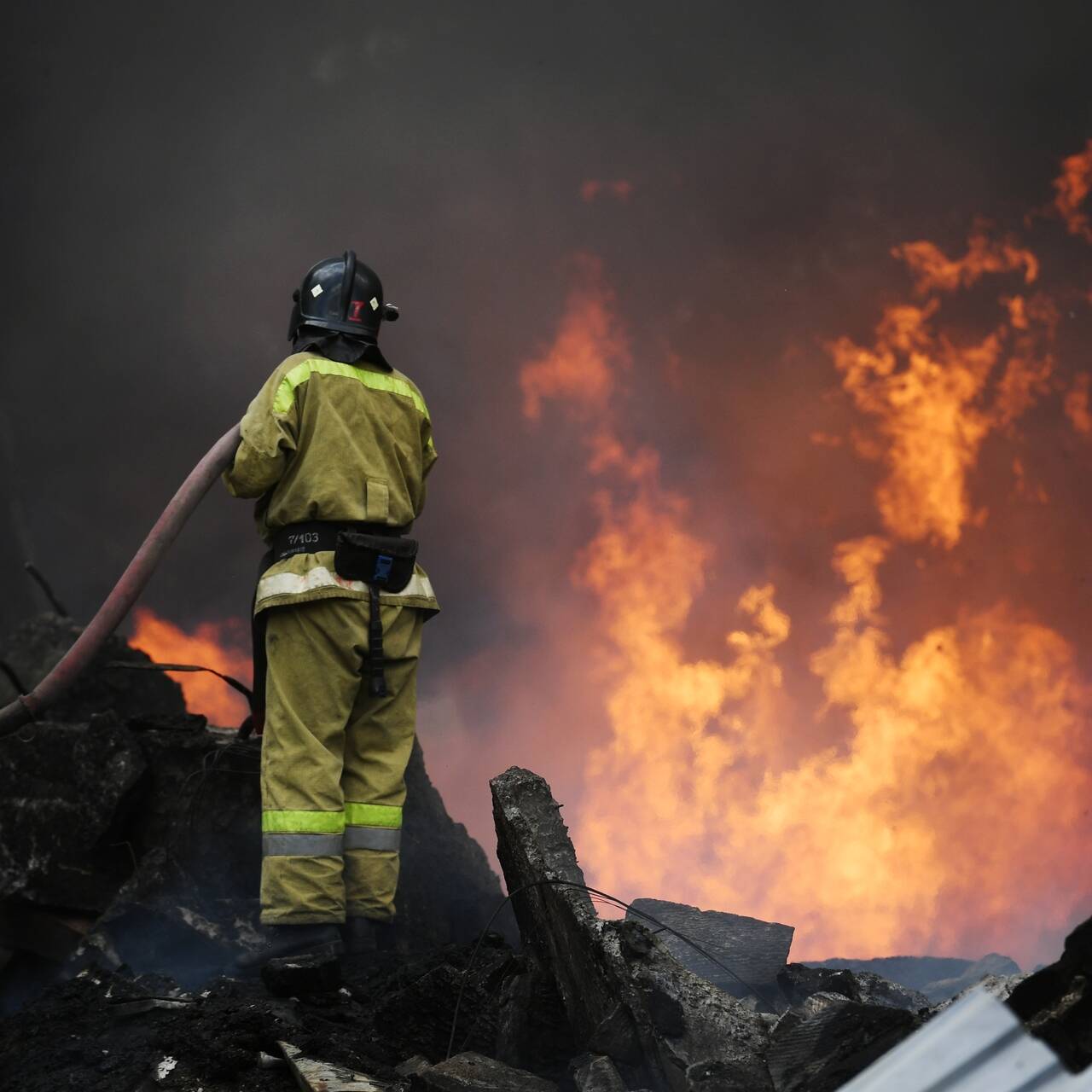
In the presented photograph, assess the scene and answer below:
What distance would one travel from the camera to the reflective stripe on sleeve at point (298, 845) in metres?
4.04

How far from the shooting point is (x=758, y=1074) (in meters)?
2.54

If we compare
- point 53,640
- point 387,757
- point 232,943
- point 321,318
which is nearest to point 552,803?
point 387,757

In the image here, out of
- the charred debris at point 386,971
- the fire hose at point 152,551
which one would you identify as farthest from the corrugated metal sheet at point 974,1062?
the fire hose at point 152,551

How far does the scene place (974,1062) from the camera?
50.0 inches

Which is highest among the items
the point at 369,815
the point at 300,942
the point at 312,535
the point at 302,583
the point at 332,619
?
the point at 312,535

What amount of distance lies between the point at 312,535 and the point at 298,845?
4.10 feet

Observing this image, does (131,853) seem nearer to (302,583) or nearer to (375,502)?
(302,583)

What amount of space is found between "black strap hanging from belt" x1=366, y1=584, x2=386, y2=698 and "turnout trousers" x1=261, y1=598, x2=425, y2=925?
33 millimetres

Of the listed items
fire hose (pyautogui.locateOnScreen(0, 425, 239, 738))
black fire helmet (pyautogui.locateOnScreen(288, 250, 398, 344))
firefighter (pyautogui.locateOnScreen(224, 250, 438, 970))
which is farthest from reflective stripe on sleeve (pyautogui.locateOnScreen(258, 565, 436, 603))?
black fire helmet (pyautogui.locateOnScreen(288, 250, 398, 344))

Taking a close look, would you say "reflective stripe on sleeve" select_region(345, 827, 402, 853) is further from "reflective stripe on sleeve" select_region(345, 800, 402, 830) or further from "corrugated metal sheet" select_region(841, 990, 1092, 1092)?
"corrugated metal sheet" select_region(841, 990, 1092, 1092)

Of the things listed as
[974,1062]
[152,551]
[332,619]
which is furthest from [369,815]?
[974,1062]

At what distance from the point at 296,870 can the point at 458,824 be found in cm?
183

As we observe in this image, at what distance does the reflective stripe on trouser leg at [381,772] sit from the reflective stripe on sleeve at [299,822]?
20 centimetres

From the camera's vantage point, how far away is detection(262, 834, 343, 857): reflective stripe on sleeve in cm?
404
